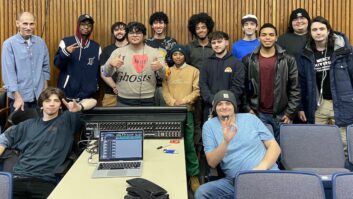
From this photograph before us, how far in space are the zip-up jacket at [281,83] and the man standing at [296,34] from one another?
728 millimetres

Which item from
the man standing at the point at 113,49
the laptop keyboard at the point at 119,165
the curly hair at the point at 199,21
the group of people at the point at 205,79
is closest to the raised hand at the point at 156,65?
the group of people at the point at 205,79

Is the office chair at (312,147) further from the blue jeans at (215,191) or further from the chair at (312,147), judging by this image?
the blue jeans at (215,191)

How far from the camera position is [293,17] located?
5.39m

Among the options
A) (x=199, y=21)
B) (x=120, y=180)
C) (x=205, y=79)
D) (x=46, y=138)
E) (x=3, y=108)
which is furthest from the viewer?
(x=3, y=108)

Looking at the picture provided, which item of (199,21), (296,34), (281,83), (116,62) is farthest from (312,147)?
(199,21)

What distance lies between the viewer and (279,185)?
2.56 m

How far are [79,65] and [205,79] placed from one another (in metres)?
1.69

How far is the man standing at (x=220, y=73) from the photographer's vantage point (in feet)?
14.8

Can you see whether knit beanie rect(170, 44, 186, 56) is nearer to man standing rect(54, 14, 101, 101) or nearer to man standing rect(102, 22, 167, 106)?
man standing rect(102, 22, 167, 106)

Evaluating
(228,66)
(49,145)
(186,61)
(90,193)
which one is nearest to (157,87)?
(186,61)

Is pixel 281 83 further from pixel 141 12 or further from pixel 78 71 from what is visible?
pixel 78 71

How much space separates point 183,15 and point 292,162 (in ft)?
9.27

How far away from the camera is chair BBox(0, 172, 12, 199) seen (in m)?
2.52

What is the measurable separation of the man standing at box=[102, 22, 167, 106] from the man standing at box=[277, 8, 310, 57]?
1688 mm
